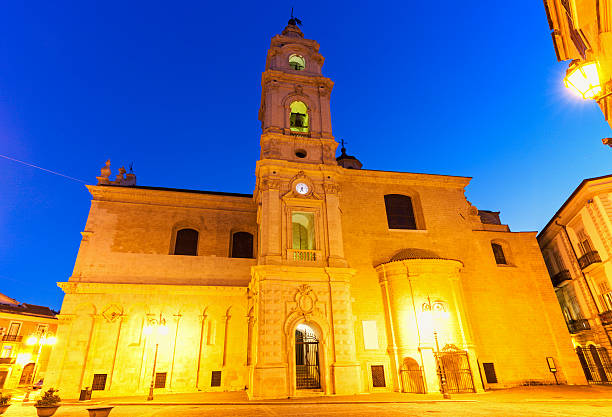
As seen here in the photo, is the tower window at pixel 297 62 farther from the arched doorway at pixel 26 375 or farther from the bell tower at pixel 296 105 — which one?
the arched doorway at pixel 26 375

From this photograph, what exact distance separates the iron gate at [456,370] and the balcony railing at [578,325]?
39.4 feet

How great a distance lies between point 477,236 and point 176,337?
743 inches

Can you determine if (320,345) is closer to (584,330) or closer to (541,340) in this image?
(541,340)

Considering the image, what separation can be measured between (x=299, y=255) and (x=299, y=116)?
405 inches

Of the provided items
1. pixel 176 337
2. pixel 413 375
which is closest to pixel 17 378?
pixel 176 337

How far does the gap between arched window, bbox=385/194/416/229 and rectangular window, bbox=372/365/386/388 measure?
26.8ft

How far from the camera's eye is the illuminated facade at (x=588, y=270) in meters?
20.0

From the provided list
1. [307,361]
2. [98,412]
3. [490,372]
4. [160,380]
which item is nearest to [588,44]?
[98,412]

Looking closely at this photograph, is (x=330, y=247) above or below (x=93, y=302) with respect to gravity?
above

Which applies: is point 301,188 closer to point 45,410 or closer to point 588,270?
point 45,410

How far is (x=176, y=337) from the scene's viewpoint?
62.3 ft

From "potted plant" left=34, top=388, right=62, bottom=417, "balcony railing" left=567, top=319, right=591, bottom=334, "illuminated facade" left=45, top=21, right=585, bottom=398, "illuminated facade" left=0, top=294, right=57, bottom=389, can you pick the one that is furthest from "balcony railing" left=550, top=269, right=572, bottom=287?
"illuminated facade" left=0, top=294, right=57, bottom=389

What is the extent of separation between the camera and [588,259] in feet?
70.2

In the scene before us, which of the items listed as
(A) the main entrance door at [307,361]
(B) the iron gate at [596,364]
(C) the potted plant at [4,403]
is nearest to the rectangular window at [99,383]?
(C) the potted plant at [4,403]
